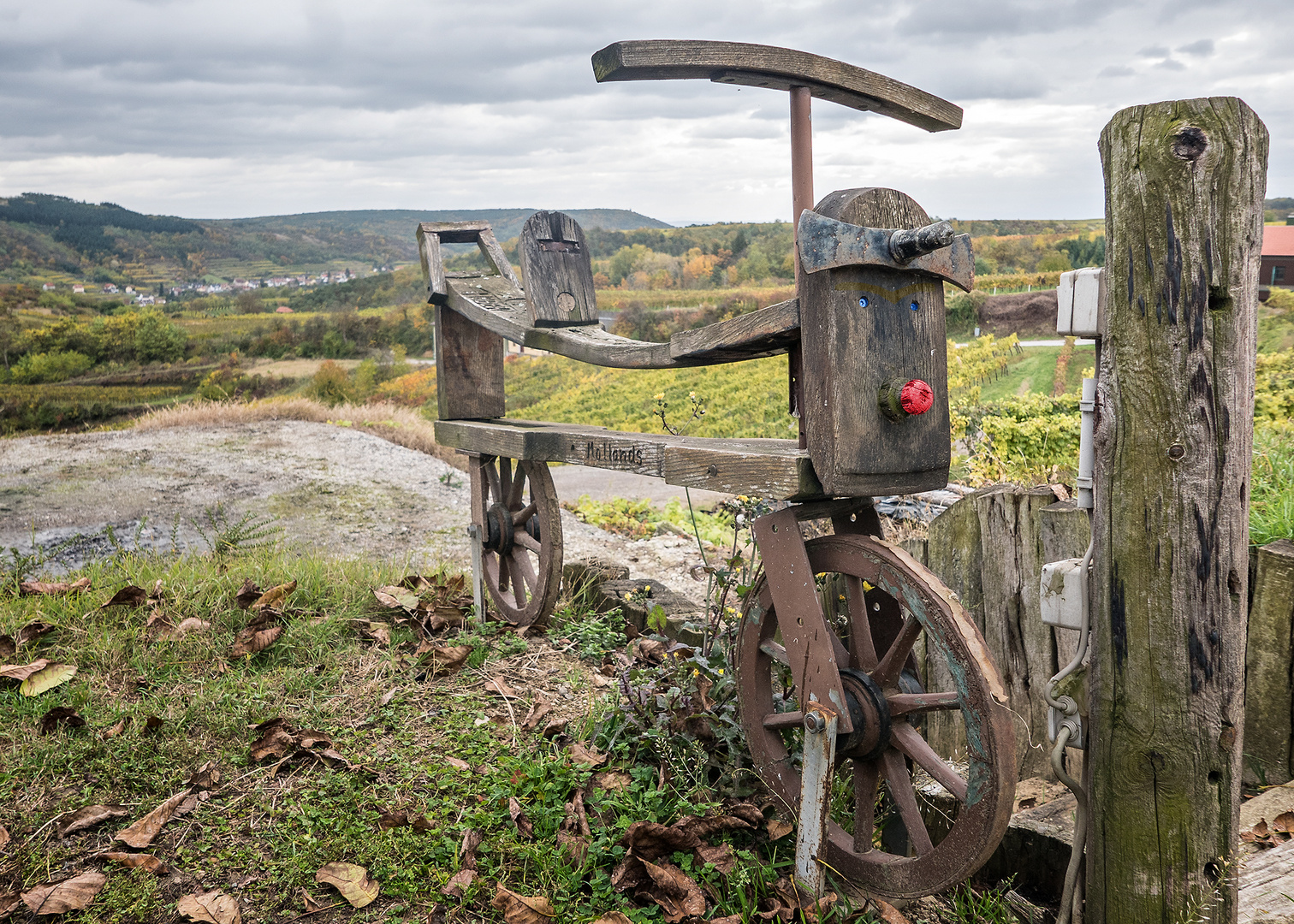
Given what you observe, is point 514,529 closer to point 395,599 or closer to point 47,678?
point 395,599

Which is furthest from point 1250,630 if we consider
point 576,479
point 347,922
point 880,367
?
point 576,479

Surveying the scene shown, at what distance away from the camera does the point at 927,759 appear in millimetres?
2277

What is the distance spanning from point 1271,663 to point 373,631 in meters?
3.50

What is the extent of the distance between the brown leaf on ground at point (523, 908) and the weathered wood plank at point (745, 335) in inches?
63.0

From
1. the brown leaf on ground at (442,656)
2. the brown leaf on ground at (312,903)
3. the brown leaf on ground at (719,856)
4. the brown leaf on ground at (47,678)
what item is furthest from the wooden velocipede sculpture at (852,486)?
the brown leaf on ground at (47,678)

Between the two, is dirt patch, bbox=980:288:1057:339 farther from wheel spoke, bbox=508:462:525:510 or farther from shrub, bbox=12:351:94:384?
shrub, bbox=12:351:94:384

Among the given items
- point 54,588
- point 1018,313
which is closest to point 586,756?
point 54,588

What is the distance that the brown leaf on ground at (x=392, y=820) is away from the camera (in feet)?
8.61

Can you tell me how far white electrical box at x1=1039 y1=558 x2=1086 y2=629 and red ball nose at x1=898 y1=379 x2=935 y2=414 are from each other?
19.7 inches

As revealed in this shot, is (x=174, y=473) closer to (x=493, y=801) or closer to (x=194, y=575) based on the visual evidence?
(x=194, y=575)

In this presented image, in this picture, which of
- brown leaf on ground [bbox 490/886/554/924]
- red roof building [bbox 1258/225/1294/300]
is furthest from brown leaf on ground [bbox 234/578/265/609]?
red roof building [bbox 1258/225/1294/300]

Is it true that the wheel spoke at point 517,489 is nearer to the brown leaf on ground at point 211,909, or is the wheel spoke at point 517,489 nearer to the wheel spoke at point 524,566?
the wheel spoke at point 524,566

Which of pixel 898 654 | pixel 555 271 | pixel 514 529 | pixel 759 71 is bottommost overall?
pixel 514 529

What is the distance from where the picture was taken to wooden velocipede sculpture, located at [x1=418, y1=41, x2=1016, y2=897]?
2188 mm
